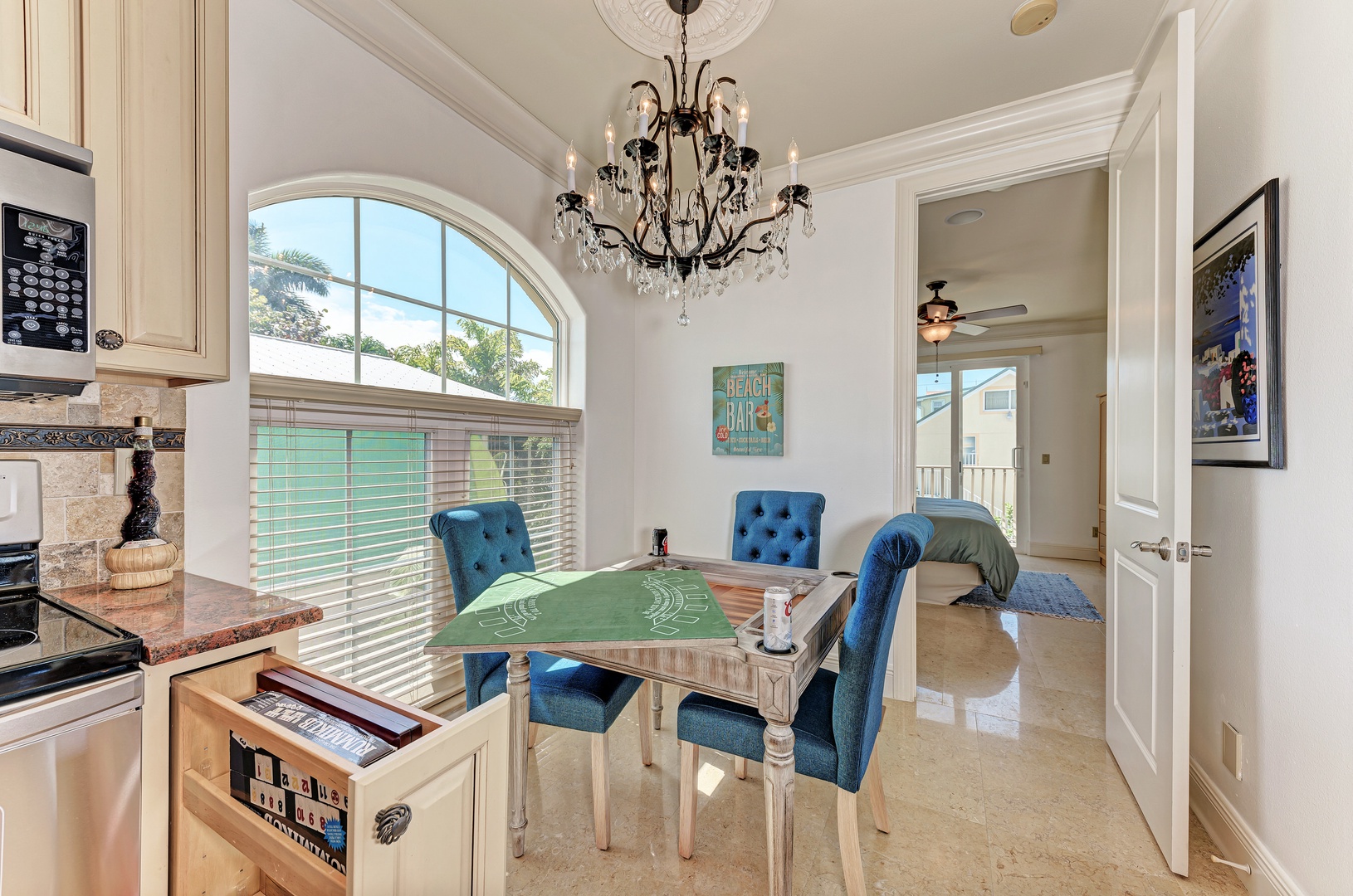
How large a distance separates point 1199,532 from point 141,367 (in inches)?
123

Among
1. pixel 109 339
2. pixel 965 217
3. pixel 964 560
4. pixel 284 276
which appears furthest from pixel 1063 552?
pixel 109 339

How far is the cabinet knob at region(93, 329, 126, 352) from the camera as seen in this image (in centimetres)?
115

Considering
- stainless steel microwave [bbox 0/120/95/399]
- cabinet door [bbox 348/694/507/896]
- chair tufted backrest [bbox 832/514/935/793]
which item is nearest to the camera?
cabinet door [bbox 348/694/507/896]

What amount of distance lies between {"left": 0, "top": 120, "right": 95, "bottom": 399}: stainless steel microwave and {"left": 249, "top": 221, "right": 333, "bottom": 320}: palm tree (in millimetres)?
707

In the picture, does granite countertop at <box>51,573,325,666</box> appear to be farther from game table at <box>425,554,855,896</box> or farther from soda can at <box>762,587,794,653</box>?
soda can at <box>762,587,794,653</box>

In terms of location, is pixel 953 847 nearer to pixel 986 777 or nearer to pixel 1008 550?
pixel 986 777

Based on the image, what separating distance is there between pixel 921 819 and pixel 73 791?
217cm

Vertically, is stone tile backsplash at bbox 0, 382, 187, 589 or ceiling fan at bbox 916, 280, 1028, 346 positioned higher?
ceiling fan at bbox 916, 280, 1028, 346

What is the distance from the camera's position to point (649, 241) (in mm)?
2031

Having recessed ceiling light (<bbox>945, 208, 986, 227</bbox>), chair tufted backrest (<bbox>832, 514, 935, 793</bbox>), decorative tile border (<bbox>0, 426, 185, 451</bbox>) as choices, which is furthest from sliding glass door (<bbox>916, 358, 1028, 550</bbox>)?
decorative tile border (<bbox>0, 426, 185, 451</bbox>)

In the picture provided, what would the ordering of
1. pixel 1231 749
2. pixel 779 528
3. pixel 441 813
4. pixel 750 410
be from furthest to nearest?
pixel 750 410, pixel 779 528, pixel 1231 749, pixel 441 813

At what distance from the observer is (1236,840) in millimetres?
1595

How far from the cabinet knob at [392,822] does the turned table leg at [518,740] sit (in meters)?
0.87

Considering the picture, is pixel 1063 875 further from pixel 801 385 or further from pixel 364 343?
pixel 364 343
